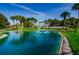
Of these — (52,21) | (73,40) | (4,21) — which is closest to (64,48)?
(73,40)

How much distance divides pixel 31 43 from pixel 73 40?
0.38 meters

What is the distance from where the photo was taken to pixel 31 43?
6.04 feet

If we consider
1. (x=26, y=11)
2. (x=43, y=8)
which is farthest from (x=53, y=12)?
(x=26, y=11)

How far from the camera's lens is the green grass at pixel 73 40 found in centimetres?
182

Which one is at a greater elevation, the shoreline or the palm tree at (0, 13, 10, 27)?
the palm tree at (0, 13, 10, 27)

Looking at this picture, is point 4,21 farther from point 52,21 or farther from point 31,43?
point 52,21

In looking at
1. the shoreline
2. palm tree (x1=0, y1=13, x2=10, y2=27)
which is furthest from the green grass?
palm tree (x1=0, y1=13, x2=10, y2=27)

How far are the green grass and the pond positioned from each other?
0.08m

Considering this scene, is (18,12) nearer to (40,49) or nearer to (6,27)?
(6,27)

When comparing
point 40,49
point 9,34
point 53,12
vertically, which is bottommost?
point 40,49

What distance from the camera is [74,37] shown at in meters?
1.85

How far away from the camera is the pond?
1.82 meters

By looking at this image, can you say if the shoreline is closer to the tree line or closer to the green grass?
the green grass

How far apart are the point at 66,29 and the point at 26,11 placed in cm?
40
